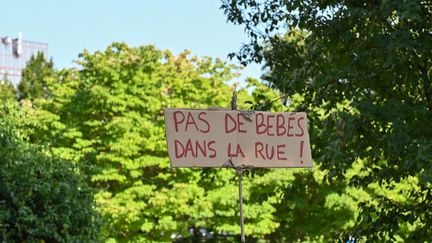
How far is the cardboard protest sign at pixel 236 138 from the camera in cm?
447

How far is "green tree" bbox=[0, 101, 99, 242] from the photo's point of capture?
6.83 m

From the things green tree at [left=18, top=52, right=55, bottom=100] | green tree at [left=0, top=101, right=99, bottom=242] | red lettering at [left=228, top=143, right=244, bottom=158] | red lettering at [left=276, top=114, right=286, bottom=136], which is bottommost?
green tree at [left=0, top=101, right=99, bottom=242]

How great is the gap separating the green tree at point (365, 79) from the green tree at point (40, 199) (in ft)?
6.53

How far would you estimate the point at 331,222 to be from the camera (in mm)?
22359

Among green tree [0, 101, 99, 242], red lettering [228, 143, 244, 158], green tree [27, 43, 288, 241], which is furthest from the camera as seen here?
green tree [27, 43, 288, 241]

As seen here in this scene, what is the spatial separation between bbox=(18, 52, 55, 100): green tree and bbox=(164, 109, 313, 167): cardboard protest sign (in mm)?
29717

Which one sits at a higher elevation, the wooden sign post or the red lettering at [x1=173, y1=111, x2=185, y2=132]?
the red lettering at [x1=173, y1=111, x2=185, y2=132]

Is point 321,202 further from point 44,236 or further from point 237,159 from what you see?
point 237,159

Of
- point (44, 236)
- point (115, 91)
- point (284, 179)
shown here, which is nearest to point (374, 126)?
point (44, 236)

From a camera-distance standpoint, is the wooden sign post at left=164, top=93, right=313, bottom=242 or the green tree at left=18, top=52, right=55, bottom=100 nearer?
the wooden sign post at left=164, top=93, right=313, bottom=242

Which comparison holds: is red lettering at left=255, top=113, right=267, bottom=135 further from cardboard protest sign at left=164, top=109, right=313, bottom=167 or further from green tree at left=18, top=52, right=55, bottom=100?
green tree at left=18, top=52, right=55, bottom=100

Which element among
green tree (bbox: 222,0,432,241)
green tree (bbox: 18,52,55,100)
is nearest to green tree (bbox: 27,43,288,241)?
green tree (bbox: 18,52,55,100)

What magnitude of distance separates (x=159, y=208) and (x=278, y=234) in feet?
14.8

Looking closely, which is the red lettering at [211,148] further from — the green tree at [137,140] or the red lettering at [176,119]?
the green tree at [137,140]
